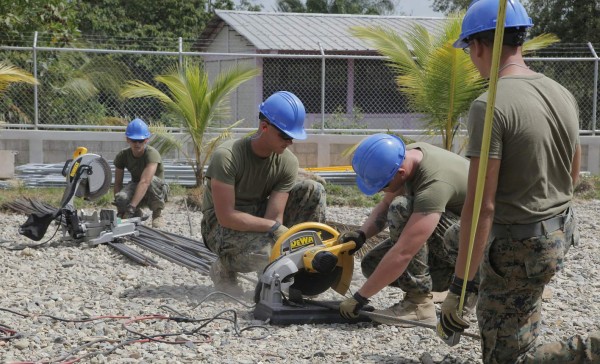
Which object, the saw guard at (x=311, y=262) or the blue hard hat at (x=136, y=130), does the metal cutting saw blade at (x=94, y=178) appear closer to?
the blue hard hat at (x=136, y=130)

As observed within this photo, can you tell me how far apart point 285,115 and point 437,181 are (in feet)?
4.52

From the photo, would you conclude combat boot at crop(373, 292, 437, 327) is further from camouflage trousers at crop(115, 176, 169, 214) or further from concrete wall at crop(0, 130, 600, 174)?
concrete wall at crop(0, 130, 600, 174)

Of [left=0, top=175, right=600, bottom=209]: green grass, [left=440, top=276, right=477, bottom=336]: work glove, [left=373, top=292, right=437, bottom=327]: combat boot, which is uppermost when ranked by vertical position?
[left=440, top=276, right=477, bottom=336]: work glove

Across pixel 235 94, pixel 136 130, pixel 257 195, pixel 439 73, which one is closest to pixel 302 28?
pixel 235 94

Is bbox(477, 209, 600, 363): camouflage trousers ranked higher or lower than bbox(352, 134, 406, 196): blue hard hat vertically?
lower

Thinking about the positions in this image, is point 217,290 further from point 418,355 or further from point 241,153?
point 418,355

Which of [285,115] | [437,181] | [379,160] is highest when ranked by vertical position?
[285,115]

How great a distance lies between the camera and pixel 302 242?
17.6 ft

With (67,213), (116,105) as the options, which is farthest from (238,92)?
(67,213)

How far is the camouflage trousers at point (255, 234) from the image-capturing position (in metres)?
5.96

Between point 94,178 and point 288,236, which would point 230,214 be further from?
point 94,178

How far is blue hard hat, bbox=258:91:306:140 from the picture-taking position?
5742 millimetres

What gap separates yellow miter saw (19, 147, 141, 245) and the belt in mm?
5308

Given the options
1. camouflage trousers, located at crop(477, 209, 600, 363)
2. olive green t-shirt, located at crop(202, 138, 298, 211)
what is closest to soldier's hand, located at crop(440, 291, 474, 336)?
camouflage trousers, located at crop(477, 209, 600, 363)
